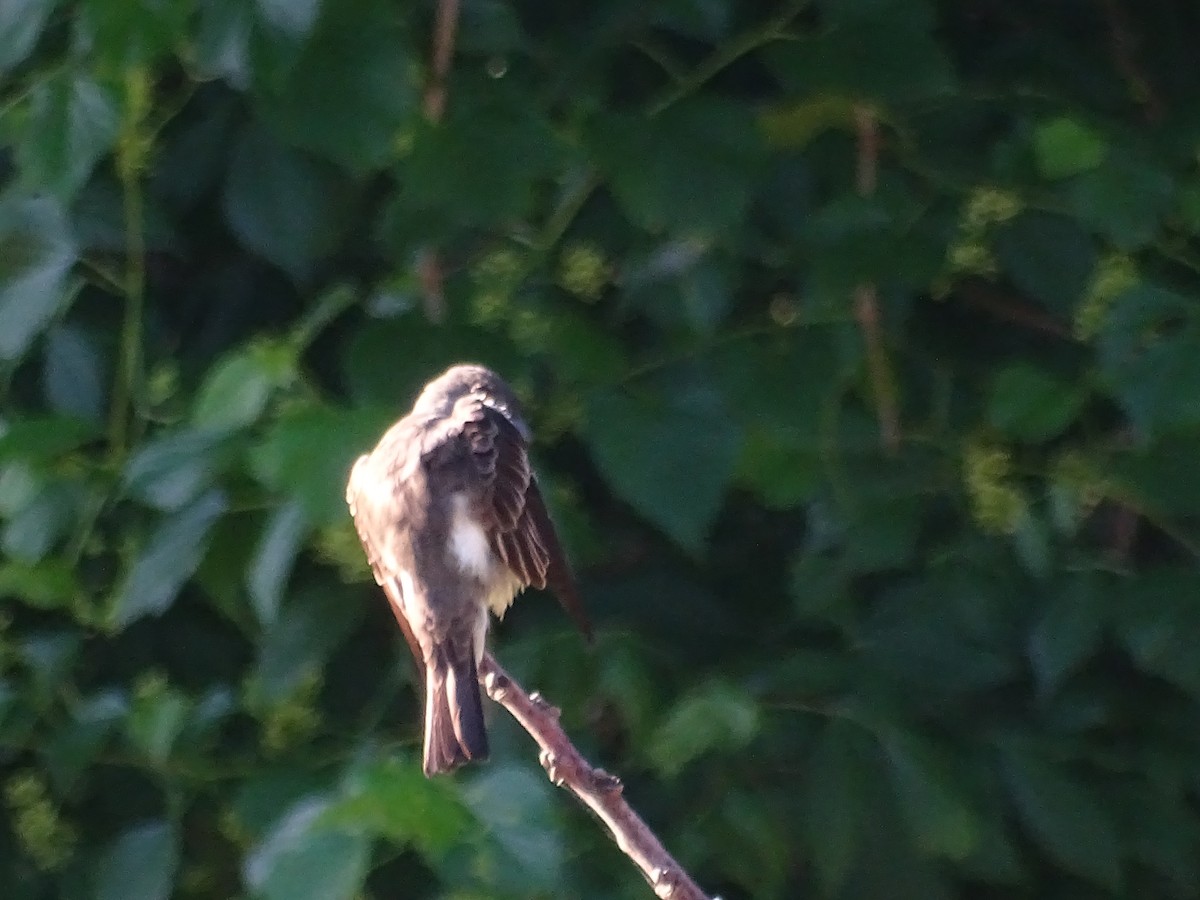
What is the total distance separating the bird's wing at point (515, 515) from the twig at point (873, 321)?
0.77 metres

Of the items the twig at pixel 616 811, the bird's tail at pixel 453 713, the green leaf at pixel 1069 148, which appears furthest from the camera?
the green leaf at pixel 1069 148

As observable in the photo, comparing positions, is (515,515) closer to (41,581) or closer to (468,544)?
(468,544)

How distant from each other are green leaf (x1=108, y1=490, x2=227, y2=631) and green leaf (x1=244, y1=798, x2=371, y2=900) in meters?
0.39

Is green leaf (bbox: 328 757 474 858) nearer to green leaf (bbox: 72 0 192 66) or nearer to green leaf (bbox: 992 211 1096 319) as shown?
Result: green leaf (bbox: 72 0 192 66)

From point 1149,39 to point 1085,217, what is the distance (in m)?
0.53

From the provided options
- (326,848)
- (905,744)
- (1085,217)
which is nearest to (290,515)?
(326,848)

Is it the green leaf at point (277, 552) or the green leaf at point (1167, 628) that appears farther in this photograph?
the green leaf at point (1167, 628)

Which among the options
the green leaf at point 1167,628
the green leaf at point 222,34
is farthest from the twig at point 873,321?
the green leaf at point 222,34

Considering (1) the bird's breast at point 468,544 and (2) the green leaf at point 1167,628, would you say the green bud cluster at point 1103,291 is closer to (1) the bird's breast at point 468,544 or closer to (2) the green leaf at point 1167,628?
(2) the green leaf at point 1167,628

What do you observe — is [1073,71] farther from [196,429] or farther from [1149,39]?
[196,429]

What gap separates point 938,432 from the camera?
2.18 metres

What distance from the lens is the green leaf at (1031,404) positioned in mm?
1964

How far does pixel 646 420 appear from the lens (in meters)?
1.91

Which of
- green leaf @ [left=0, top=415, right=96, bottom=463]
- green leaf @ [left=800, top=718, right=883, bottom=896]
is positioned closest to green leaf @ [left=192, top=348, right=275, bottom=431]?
green leaf @ [left=0, top=415, right=96, bottom=463]
